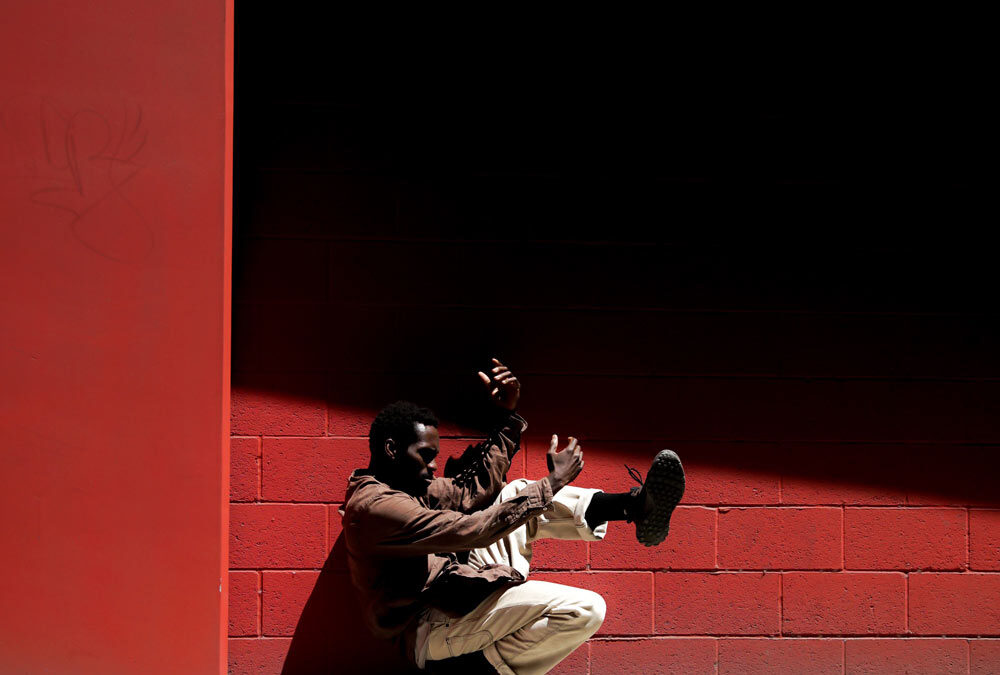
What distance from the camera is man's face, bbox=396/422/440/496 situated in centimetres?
321

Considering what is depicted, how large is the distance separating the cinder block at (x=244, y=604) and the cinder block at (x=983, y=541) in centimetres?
317

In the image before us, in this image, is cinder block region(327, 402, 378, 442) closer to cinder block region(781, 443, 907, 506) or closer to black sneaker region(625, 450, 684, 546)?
black sneaker region(625, 450, 684, 546)

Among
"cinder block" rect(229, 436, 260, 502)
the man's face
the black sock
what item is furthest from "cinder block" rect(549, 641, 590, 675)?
"cinder block" rect(229, 436, 260, 502)

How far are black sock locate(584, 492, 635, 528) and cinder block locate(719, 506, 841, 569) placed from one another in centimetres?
89

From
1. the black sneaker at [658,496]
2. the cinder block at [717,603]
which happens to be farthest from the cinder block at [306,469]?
the cinder block at [717,603]

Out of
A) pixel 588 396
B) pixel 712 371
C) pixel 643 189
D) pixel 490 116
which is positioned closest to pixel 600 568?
pixel 588 396

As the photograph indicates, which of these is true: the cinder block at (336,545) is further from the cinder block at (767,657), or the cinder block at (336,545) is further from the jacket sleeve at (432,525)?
the cinder block at (767,657)

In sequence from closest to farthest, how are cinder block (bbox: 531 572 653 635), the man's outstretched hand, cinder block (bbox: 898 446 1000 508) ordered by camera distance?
the man's outstretched hand < cinder block (bbox: 531 572 653 635) < cinder block (bbox: 898 446 1000 508)

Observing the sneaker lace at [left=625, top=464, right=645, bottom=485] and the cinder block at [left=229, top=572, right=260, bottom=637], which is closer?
the sneaker lace at [left=625, top=464, right=645, bottom=485]

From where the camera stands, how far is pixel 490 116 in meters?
4.09

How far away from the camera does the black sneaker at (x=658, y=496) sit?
3.21m

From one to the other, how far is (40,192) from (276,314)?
1089 millimetres

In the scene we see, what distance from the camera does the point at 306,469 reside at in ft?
12.9

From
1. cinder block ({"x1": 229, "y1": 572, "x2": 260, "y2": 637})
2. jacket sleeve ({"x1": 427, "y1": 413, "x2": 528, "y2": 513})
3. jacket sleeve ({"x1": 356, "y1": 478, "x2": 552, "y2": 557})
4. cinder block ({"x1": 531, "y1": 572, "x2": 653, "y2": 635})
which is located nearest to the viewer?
jacket sleeve ({"x1": 356, "y1": 478, "x2": 552, "y2": 557})
